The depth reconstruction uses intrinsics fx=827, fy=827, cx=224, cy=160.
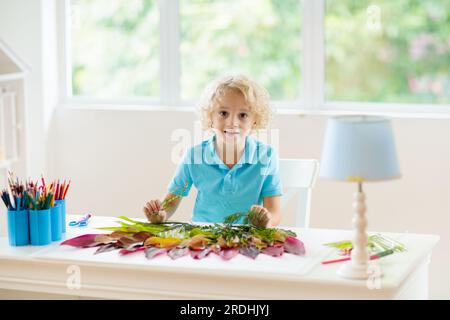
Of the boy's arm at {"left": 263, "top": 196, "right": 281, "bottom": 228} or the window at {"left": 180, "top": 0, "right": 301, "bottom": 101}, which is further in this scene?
the window at {"left": 180, "top": 0, "right": 301, "bottom": 101}

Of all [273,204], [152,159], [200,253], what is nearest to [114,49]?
[152,159]

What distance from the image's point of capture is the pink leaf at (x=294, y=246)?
2.29 m

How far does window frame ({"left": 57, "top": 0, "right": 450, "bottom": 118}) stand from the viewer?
382cm

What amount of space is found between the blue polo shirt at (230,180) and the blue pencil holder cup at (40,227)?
59 centimetres

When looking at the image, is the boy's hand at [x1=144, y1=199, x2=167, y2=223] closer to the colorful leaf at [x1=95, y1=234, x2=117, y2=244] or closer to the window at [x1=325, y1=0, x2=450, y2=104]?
the colorful leaf at [x1=95, y1=234, x2=117, y2=244]

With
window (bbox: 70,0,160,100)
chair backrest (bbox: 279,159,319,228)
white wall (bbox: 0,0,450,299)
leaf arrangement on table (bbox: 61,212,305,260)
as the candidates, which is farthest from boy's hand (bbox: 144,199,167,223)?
window (bbox: 70,0,160,100)

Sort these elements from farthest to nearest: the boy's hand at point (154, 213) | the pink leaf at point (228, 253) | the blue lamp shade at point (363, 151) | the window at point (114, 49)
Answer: the window at point (114, 49) < the boy's hand at point (154, 213) < the pink leaf at point (228, 253) < the blue lamp shade at point (363, 151)

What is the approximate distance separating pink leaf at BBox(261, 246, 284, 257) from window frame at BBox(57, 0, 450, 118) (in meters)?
1.61

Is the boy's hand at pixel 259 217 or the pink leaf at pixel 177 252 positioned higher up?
the boy's hand at pixel 259 217

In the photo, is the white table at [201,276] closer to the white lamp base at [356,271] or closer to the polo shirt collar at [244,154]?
the white lamp base at [356,271]

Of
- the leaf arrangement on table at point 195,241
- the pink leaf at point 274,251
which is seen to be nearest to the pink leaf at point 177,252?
the leaf arrangement on table at point 195,241

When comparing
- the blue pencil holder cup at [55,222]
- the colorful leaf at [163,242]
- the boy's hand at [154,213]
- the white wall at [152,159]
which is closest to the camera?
the colorful leaf at [163,242]

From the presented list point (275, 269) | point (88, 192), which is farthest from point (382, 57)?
point (275, 269)

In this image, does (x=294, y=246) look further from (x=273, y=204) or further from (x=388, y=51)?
(x=388, y=51)
